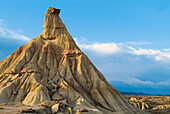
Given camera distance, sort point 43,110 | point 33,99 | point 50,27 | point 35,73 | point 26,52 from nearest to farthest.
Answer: point 43,110, point 33,99, point 35,73, point 26,52, point 50,27

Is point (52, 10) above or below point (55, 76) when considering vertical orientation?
above

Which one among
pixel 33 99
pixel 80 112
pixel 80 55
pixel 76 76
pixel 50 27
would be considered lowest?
pixel 80 112

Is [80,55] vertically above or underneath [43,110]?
above

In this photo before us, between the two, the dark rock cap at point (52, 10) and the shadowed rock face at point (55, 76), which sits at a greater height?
the dark rock cap at point (52, 10)

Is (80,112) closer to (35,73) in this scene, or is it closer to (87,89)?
(87,89)

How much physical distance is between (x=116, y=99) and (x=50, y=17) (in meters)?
34.5

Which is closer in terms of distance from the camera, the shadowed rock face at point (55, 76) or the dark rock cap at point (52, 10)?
the shadowed rock face at point (55, 76)

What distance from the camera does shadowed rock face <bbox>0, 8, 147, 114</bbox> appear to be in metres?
54.3

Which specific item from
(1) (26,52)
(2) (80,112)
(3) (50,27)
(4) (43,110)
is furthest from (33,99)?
(3) (50,27)

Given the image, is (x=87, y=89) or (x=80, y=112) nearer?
(x=80, y=112)

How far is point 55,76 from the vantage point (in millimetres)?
61500

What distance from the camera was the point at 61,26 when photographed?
74.1 m

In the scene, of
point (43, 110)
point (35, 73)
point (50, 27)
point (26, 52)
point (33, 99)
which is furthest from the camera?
point (50, 27)

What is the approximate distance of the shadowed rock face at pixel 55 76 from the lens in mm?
54312
